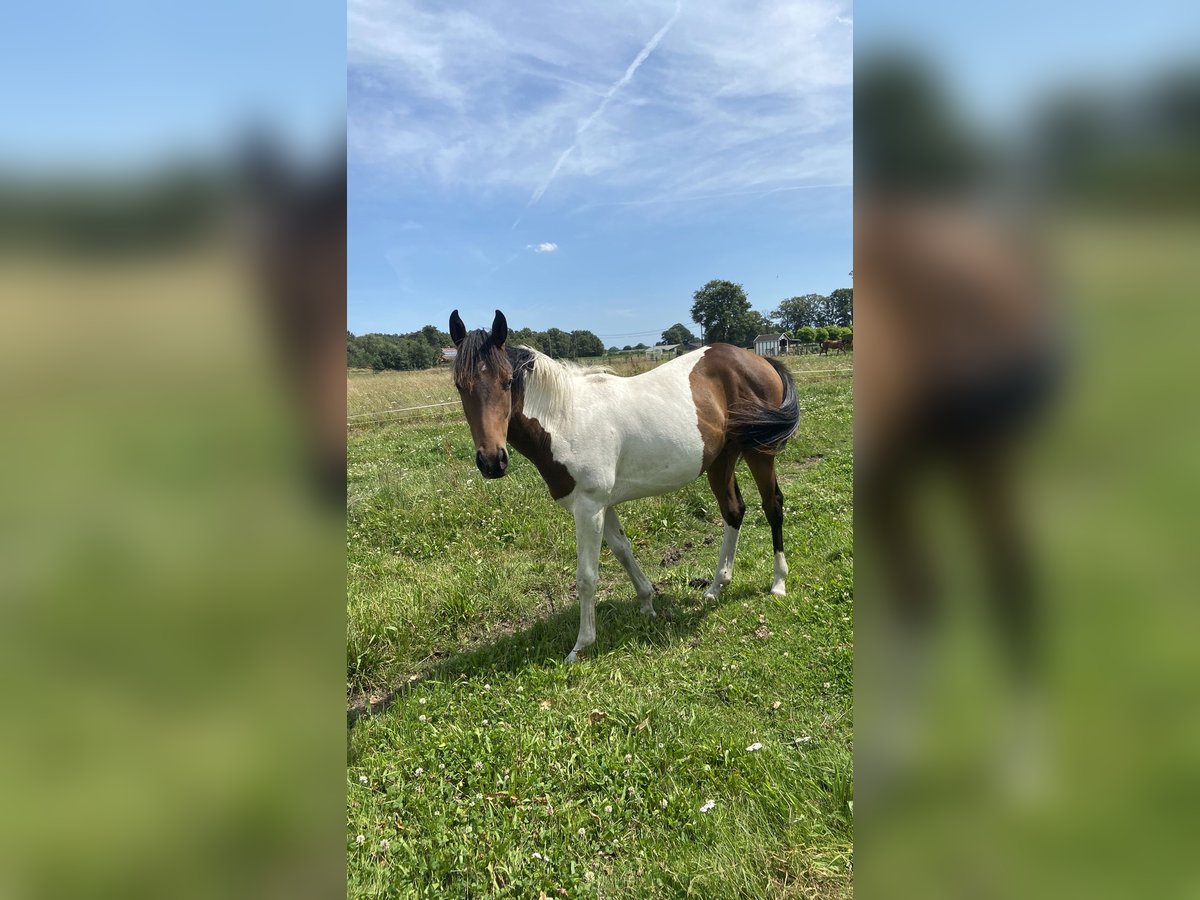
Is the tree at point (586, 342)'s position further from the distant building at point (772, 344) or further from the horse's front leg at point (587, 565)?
the horse's front leg at point (587, 565)

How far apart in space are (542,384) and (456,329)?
0.79 m

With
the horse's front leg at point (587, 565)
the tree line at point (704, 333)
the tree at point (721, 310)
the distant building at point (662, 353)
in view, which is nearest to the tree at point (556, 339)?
the tree line at point (704, 333)

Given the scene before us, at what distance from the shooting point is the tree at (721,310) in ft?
153

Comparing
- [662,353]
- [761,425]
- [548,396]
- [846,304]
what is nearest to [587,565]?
[548,396]

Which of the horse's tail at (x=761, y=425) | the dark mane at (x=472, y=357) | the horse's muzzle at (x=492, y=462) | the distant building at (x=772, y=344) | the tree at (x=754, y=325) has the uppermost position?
the tree at (x=754, y=325)

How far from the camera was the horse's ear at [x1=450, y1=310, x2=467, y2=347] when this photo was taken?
401 centimetres

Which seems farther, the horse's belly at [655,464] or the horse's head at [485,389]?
the horse's belly at [655,464]

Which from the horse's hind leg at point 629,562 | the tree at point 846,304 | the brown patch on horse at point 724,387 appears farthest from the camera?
the brown patch on horse at point 724,387

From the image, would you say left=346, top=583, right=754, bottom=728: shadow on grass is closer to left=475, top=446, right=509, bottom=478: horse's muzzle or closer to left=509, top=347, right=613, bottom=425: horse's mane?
left=475, top=446, right=509, bottom=478: horse's muzzle

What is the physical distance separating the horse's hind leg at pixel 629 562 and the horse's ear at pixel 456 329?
2.00 meters

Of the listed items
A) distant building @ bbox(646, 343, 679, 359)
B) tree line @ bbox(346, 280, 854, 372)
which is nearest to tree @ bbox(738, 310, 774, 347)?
tree line @ bbox(346, 280, 854, 372)
